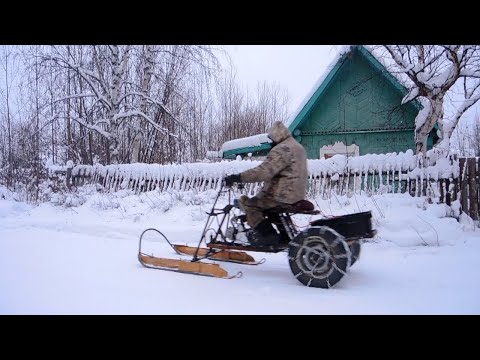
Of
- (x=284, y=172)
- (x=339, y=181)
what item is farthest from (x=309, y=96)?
(x=284, y=172)

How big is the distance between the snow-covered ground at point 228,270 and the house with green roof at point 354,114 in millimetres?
5838

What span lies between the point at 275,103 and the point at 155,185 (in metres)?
18.3

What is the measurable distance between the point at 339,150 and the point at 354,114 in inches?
57.0

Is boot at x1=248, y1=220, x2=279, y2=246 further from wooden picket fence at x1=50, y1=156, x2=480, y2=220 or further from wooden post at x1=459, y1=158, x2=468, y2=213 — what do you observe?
wooden post at x1=459, y1=158, x2=468, y2=213

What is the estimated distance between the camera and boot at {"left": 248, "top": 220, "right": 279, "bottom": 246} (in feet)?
17.3

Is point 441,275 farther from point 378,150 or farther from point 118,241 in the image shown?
point 378,150

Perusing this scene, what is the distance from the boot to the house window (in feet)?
30.8

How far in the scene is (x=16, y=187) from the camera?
51.9 feet

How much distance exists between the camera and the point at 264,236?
5.30 m

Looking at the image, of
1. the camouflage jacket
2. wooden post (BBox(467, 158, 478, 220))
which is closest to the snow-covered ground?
wooden post (BBox(467, 158, 478, 220))

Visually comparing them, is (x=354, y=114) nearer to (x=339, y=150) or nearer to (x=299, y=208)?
(x=339, y=150)

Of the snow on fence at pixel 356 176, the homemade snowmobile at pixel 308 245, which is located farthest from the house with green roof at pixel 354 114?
the homemade snowmobile at pixel 308 245

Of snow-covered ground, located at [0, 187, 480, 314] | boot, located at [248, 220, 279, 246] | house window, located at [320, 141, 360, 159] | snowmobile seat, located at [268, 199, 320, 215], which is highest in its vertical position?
house window, located at [320, 141, 360, 159]

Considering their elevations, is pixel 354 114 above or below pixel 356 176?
above
